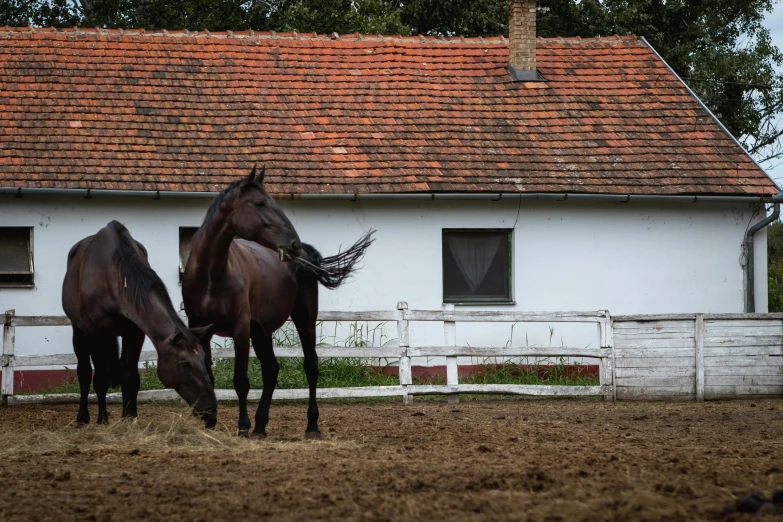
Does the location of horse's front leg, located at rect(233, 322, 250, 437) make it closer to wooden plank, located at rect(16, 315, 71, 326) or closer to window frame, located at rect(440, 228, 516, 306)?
wooden plank, located at rect(16, 315, 71, 326)

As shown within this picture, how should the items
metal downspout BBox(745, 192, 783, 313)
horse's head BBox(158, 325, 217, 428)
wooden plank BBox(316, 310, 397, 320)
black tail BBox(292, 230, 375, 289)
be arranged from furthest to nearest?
metal downspout BBox(745, 192, 783, 313) → wooden plank BBox(316, 310, 397, 320) → black tail BBox(292, 230, 375, 289) → horse's head BBox(158, 325, 217, 428)

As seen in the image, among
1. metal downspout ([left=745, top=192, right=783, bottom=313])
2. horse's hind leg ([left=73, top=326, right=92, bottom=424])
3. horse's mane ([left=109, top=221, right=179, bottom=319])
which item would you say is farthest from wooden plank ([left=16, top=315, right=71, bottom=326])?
metal downspout ([left=745, top=192, right=783, bottom=313])

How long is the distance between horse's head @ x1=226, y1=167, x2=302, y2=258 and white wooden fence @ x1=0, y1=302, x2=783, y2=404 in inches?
173

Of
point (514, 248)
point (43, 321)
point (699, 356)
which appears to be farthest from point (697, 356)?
point (43, 321)

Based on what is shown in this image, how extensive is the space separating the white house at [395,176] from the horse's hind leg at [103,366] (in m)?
5.17

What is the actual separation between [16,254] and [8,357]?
8.58 ft

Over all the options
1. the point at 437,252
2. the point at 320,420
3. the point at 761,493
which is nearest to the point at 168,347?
the point at 320,420

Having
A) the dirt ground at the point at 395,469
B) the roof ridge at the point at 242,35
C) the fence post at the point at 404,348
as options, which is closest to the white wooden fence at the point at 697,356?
the dirt ground at the point at 395,469

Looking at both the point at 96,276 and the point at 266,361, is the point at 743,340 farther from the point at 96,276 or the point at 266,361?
the point at 96,276

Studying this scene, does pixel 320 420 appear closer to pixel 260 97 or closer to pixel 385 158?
pixel 385 158

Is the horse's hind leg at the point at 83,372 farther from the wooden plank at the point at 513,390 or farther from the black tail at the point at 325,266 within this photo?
the wooden plank at the point at 513,390

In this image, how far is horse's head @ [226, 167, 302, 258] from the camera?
8.02 m

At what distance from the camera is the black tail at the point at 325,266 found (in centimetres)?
897

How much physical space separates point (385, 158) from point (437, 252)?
1.64 metres
